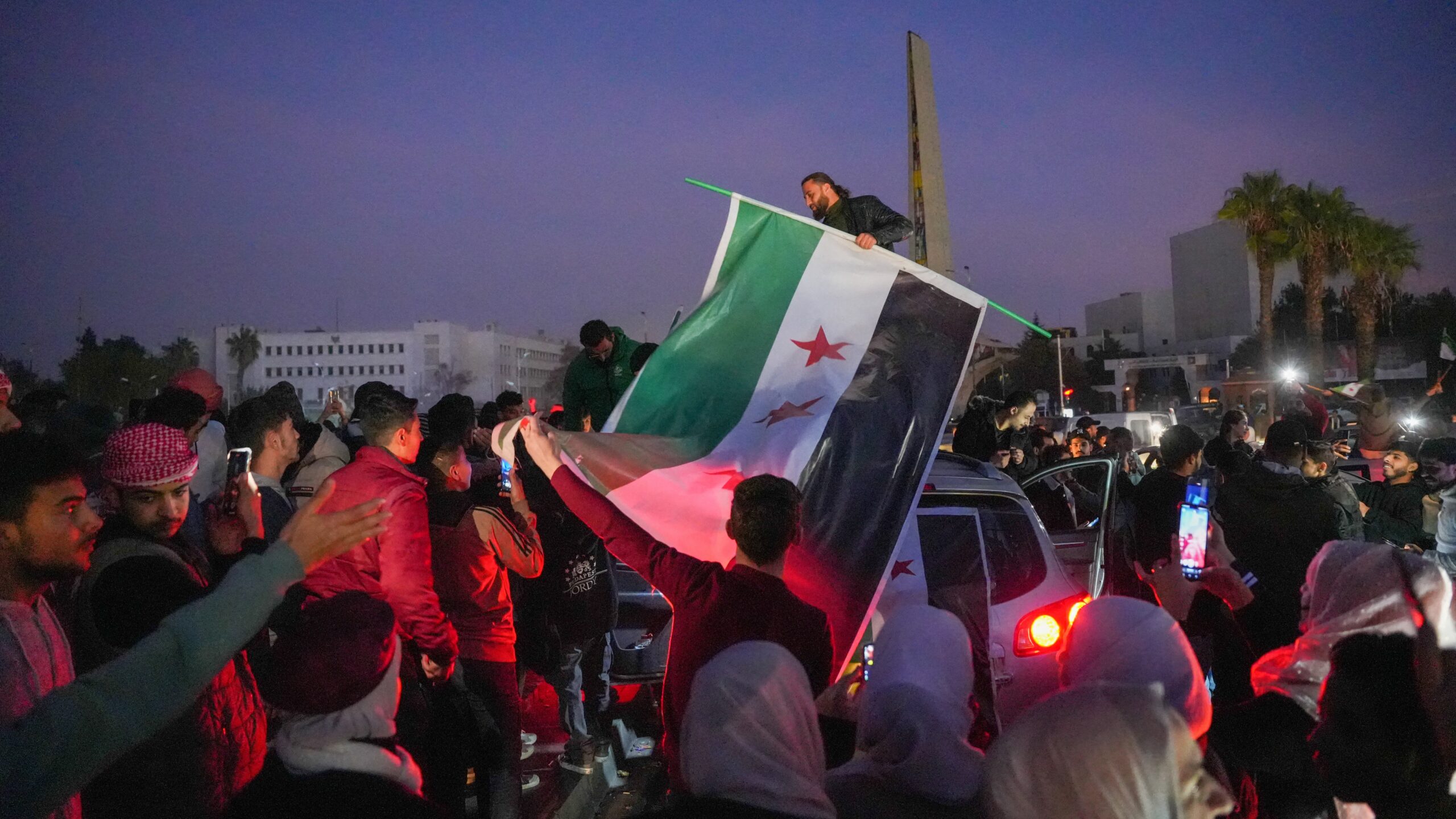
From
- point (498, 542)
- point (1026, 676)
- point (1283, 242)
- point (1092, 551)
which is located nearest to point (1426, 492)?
point (1092, 551)

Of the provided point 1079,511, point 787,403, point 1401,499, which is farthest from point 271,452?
point 1401,499

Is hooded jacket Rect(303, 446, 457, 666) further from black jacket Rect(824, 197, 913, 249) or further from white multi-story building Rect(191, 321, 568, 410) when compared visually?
white multi-story building Rect(191, 321, 568, 410)

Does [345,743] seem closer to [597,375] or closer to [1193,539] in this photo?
[1193,539]

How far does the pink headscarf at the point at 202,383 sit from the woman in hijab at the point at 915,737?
182 inches

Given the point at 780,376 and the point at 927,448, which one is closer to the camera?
the point at 927,448

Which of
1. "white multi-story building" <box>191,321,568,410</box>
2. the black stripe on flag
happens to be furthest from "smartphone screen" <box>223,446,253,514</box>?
"white multi-story building" <box>191,321,568,410</box>

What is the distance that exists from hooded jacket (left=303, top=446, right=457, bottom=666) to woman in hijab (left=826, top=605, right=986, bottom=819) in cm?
182

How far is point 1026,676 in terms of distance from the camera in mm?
4359

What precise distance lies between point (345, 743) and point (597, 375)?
4375mm

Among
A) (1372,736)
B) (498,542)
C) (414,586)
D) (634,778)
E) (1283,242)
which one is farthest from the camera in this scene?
(1283,242)

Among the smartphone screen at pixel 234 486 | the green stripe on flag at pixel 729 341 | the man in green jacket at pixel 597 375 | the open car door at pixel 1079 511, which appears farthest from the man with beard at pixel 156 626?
the open car door at pixel 1079 511

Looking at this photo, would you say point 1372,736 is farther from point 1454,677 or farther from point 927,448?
point 927,448

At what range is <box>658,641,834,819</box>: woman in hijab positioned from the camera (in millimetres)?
2000

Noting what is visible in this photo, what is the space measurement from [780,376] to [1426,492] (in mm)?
5006
